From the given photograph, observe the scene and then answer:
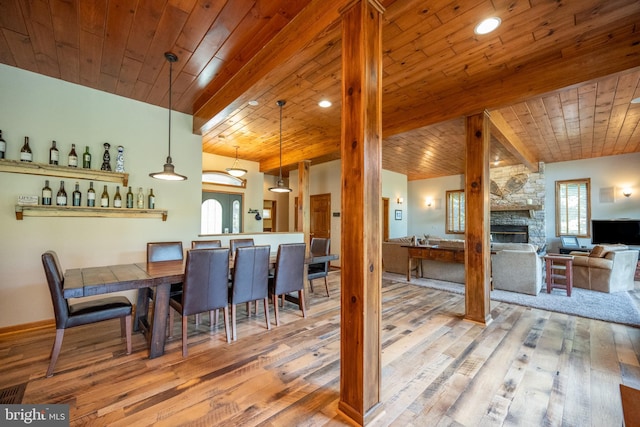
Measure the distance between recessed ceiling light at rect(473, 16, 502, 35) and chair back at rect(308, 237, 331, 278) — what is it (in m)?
3.16

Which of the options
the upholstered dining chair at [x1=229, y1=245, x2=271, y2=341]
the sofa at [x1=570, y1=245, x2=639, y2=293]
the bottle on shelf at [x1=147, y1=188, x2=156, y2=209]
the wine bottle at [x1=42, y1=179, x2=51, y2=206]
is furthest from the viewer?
the sofa at [x1=570, y1=245, x2=639, y2=293]

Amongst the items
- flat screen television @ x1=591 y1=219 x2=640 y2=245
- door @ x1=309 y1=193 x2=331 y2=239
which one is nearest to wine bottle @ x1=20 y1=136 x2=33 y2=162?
door @ x1=309 y1=193 x2=331 y2=239

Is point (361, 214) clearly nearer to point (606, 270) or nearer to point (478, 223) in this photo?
point (478, 223)

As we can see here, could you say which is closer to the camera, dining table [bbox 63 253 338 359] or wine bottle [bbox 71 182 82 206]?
dining table [bbox 63 253 338 359]

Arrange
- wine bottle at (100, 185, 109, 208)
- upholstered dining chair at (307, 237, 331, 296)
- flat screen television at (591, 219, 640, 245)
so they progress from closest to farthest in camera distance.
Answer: wine bottle at (100, 185, 109, 208)
upholstered dining chair at (307, 237, 331, 296)
flat screen television at (591, 219, 640, 245)

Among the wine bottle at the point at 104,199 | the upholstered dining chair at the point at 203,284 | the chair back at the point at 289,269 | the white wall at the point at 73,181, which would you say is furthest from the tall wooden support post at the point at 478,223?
the wine bottle at the point at 104,199

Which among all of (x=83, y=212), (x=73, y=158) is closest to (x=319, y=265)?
(x=83, y=212)

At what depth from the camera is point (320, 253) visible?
449 cm

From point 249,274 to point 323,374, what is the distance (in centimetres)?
122

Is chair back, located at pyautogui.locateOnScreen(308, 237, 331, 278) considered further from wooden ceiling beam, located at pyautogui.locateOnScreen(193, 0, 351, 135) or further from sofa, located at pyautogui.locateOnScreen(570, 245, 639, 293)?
Answer: sofa, located at pyautogui.locateOnScreen(570, 245, 639, 293)

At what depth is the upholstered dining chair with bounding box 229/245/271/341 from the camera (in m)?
2.71

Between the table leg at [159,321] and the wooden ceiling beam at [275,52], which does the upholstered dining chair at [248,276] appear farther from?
the wooden ceiling beam at [275,52]

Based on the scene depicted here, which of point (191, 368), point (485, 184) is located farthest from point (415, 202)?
point (191, 368)

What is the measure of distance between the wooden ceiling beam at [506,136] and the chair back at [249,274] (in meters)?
3.18
